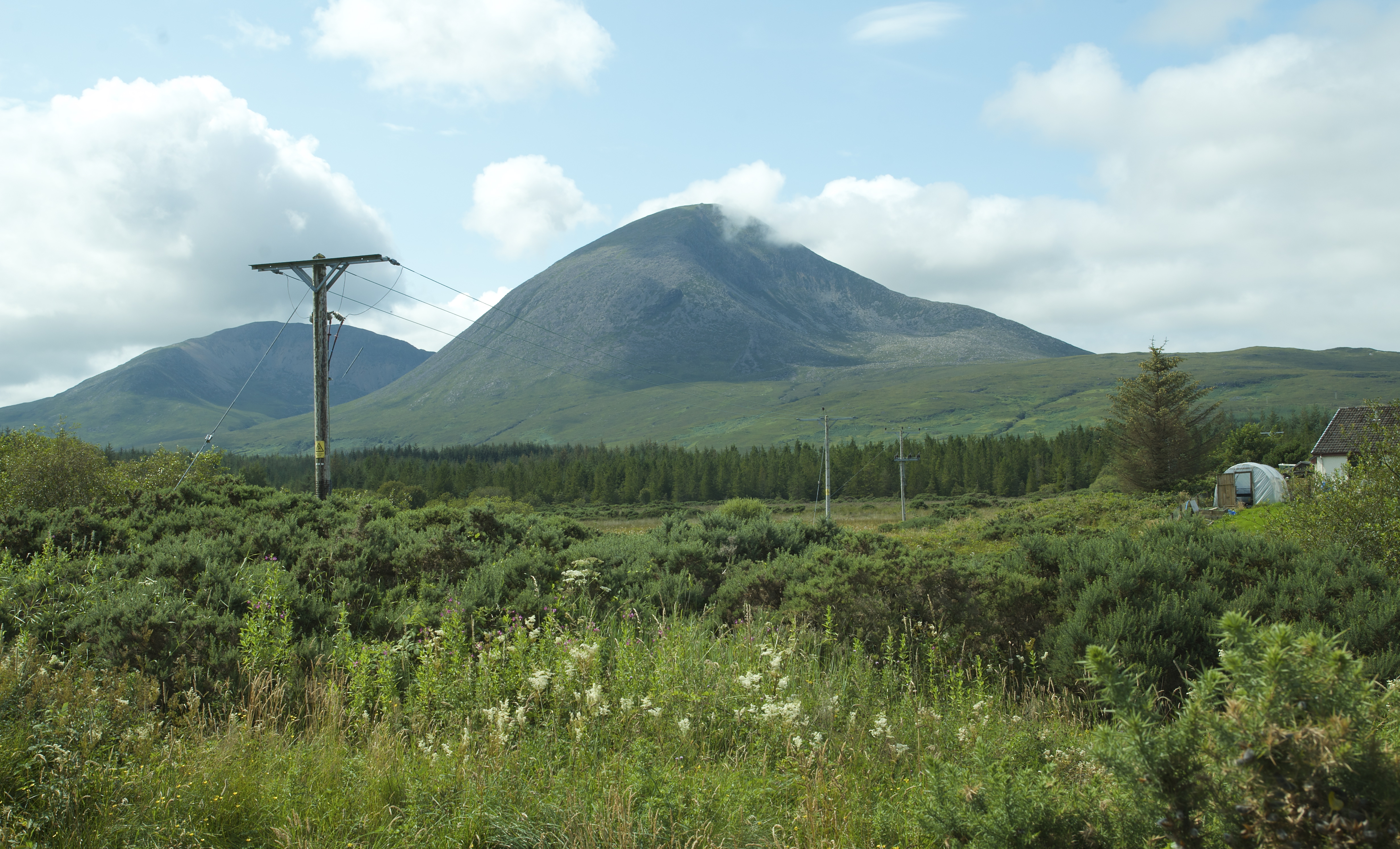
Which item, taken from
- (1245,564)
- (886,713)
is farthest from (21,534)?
(1245,564)

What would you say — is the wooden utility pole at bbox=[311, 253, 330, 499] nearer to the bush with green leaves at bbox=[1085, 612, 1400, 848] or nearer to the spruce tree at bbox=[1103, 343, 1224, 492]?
the bush with green leaves at bbox=[1085, 612, 1400, 848]

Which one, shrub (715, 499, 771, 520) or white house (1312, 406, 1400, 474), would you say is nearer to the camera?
shrub (715, 499, 771, 520)

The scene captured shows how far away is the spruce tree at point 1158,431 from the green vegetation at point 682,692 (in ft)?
Answer: 168

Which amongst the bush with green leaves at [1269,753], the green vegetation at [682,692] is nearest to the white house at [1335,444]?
the green vegetation at [682,692]

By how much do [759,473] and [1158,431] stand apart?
7084cm

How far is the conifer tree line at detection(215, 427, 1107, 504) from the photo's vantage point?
108m

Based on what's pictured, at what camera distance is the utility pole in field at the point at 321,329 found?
59.9 feet

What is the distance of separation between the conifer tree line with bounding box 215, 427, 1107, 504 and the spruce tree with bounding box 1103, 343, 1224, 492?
40.2 meters

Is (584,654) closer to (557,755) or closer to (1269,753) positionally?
(557,755)

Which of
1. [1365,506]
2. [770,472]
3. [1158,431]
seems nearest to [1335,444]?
[1158,431]

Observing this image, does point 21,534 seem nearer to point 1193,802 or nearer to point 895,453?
point 1193,802

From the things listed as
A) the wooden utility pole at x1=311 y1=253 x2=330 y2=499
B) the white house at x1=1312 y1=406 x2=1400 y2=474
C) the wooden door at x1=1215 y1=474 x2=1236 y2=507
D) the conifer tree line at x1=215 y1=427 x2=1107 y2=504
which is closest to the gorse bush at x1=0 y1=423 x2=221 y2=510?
the wooden utility pole at x1=311 y1=253 x2=330 y2=499

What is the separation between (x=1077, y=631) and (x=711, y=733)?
3932 millimetres

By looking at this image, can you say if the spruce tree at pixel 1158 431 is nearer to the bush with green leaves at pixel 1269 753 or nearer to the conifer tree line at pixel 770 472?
the conifer tree line at pixel 770 472
